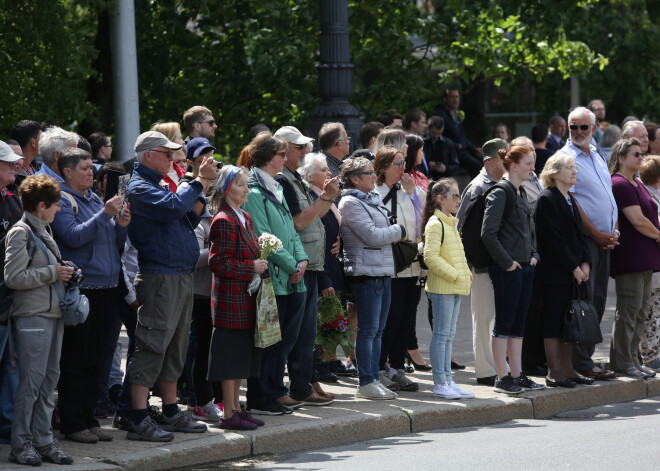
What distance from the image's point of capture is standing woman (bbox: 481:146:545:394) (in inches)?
388

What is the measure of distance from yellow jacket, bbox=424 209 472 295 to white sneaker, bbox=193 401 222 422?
201 centimetres

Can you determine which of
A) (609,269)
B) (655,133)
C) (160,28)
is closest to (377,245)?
(609,269)

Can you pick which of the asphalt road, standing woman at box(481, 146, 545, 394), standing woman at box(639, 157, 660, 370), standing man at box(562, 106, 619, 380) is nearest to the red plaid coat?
the asphalt road

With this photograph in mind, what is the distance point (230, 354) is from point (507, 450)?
1.89 m

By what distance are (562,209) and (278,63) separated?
6489 millimetres

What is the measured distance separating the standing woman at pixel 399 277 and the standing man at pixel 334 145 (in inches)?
14.8

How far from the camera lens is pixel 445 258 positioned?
9.70 meters

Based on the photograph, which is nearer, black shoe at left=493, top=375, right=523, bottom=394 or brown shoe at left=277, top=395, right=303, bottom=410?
brown shoe at left=277, top=395, right=303, bottom=410

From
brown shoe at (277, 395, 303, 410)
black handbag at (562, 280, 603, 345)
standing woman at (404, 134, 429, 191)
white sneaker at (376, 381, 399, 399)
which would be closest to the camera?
brown shoe at (277, 395, 303, 410)

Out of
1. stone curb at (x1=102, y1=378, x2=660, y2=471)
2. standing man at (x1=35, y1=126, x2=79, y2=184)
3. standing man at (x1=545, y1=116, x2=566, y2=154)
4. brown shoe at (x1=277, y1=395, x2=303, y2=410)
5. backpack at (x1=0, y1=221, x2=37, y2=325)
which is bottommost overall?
stone curb at (x1=102, y1=378, x2=660, y2=471)

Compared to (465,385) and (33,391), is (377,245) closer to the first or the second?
(465,385)

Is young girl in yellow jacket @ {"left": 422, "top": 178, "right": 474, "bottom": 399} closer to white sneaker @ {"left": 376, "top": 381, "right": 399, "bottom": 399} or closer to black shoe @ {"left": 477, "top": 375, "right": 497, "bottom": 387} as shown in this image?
white sneaker @ {"left": 376, "top": 381, "right": 399, "bottom": 399}

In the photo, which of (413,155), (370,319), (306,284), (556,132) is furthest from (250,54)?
(306,284)

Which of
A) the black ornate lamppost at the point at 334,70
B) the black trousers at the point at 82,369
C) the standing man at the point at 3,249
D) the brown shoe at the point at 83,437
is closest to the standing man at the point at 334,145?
the black ornate lamppost at the point at 334,70
